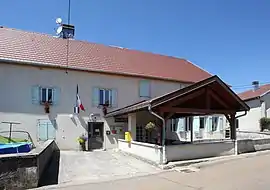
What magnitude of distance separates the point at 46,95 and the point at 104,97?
13.1 feet

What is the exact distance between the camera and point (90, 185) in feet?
26.6

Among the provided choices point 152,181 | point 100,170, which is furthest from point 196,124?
point 152,181

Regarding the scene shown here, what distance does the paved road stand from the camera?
748cm

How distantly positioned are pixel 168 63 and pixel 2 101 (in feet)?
48.0

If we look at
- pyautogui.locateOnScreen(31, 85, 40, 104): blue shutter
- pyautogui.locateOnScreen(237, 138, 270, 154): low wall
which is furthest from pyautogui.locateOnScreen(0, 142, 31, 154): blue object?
pyautogui.locateOnScreen(237, 138, 270, 154): low wall

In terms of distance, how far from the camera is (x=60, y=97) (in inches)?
699

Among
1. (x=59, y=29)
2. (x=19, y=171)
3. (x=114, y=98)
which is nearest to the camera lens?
(x=19, y=171)

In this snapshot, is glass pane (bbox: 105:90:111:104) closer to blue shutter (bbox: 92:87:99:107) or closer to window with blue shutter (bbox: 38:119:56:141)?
blue shutter (bbox: 92:87:99:107)

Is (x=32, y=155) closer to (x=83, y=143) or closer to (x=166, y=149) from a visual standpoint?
(x=166, y=149)

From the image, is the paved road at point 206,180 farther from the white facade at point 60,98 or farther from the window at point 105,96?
the window at point 105,96

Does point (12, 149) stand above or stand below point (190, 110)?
below

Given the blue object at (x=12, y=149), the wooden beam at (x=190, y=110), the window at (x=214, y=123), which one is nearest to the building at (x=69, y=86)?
the window at (x=214, y=123)

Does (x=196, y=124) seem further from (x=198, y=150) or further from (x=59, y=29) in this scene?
(x=59, y=29)

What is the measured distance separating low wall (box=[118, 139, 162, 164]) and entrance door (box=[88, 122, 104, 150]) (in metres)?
3.00
